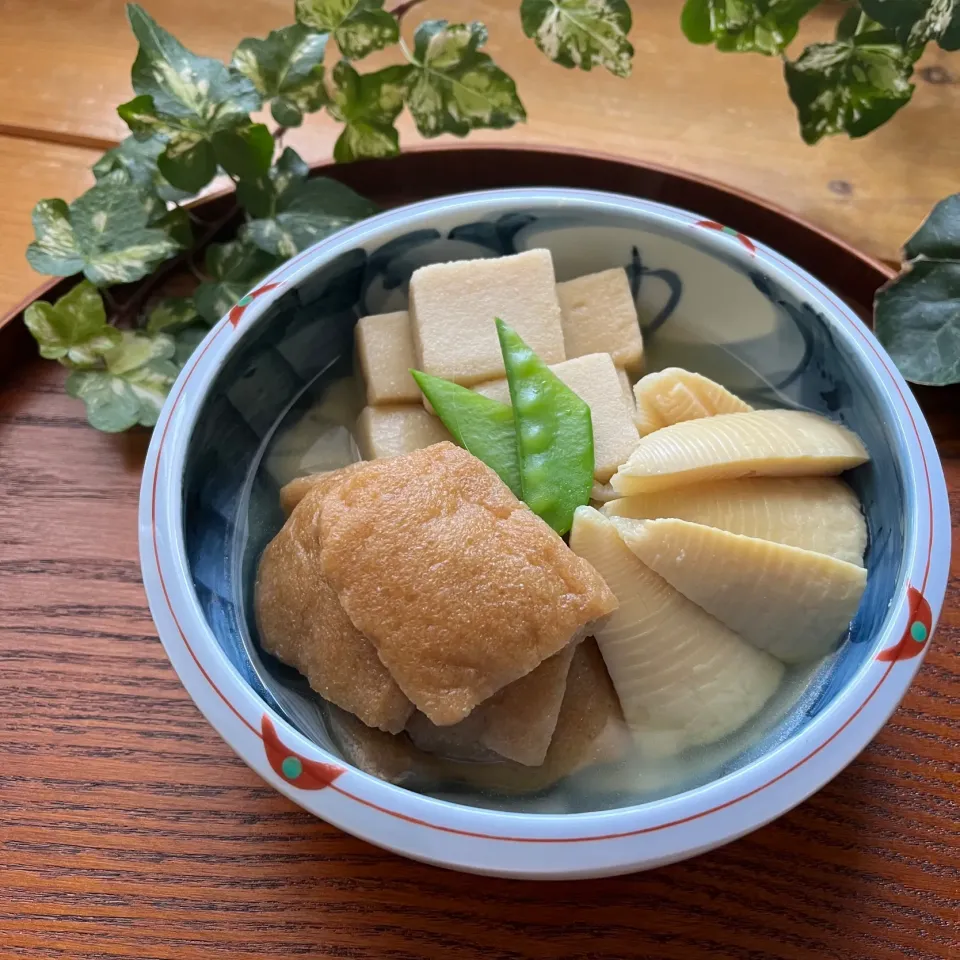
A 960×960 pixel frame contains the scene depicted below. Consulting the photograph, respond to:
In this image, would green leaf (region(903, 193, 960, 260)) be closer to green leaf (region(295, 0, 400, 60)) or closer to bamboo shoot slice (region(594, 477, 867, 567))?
bamboo shoot slice (region(594, 477, 867, 567))

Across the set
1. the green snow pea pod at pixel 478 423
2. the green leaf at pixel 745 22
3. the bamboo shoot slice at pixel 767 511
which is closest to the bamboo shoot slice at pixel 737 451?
the bamboo shoot slice at pixel 767 511

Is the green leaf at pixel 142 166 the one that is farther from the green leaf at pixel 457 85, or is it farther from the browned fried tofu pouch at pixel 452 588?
the browned fried tofu pouch at pixel 452 588

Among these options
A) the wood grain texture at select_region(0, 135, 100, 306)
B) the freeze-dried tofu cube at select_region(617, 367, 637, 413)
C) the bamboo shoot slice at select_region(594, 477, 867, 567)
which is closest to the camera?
the bamboo shoot slice at select_region(594, 477, 867, 567)

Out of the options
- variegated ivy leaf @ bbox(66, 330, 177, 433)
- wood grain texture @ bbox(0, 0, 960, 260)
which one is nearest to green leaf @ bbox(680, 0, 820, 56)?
wood grain texture @ bbox(0, 0, 960, 260)

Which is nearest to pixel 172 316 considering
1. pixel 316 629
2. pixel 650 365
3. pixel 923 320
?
pixel 316 629

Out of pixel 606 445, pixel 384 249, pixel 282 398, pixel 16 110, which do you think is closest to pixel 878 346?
pixel 606 445

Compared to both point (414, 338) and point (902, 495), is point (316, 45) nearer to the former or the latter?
point (414, 338)
